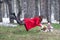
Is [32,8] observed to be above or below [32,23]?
above

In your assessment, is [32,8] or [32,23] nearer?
[32,23]

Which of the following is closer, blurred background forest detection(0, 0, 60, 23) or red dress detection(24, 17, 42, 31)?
red dress detection(24, 17, 42, 31)

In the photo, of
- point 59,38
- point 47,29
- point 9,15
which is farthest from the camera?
point 9,15

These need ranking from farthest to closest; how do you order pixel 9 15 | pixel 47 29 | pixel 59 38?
pixel 9 15 < pixel 47 29 < pixel 59 38

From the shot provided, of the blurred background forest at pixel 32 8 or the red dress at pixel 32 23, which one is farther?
the blurred background forest at pixel 32 8

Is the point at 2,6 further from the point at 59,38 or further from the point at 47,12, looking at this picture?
the point at 59,38

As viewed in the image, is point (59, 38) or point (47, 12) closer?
point (59, 38)

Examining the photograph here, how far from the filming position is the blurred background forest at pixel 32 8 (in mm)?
20609

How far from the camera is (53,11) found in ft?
68.3

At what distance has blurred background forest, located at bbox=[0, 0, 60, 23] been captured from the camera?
20.6 meters

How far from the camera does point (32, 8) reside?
21.1m

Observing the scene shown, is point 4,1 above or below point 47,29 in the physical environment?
above

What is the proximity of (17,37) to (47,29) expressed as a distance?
8.02 feet

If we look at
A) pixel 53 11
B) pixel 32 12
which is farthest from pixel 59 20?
pixel 32 12
